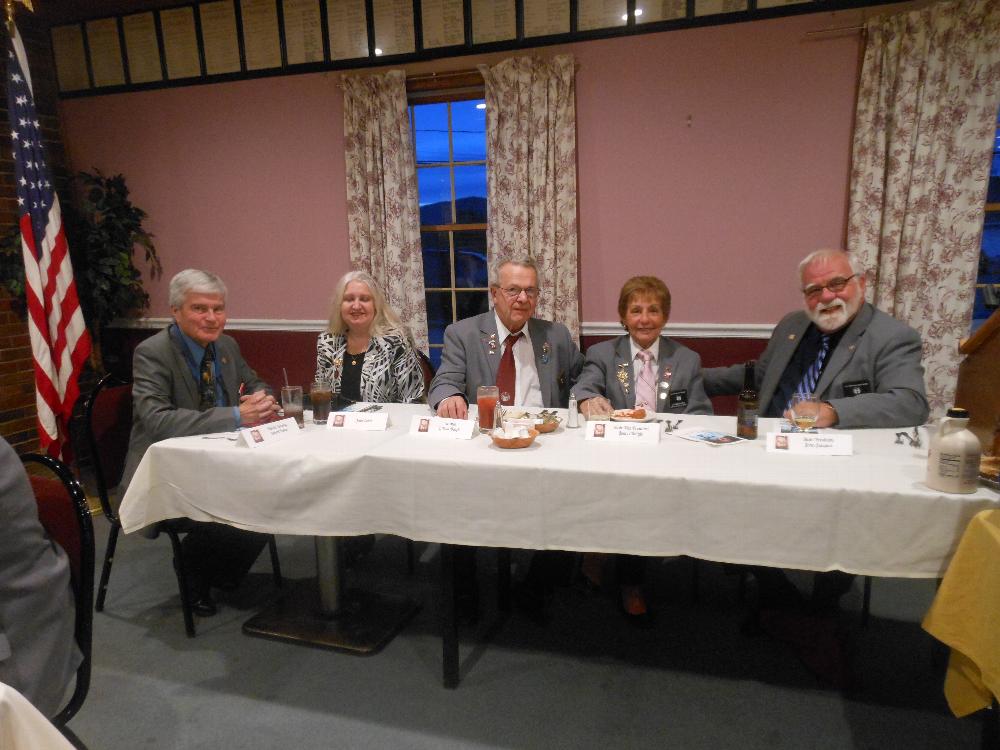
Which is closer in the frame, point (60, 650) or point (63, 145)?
point (60, 650)

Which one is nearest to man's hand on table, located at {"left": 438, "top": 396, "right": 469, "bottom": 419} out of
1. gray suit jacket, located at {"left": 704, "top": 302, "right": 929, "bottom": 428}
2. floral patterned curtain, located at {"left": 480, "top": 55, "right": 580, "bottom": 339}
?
gray suit jacket, located at {"left": 704, "top": 302, "right": 929, "bottom": 428}

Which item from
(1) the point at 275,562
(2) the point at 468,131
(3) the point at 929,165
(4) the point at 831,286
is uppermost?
(2) the point at 468,131

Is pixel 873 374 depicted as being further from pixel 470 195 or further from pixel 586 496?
pixel 470 195

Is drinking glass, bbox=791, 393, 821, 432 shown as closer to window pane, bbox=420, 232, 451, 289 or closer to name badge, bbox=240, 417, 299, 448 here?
name badge, bbox=240, 417, 299, 448

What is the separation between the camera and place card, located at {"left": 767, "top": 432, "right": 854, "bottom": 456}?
1706mm

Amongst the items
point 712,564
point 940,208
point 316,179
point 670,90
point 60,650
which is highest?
point 670,90

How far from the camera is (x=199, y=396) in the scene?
2404 mm

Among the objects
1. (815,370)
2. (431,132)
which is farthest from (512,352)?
(431,132)

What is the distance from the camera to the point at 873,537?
1.47 meters

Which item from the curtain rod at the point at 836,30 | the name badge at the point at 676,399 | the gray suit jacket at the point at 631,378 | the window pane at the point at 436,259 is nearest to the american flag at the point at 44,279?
the window pane at the point at 436,259

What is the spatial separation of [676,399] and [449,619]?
117cm

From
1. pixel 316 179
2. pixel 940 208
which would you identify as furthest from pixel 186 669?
pixel 940 208

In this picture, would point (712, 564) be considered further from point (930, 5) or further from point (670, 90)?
point (930, 5)

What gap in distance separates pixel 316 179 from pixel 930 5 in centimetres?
368
